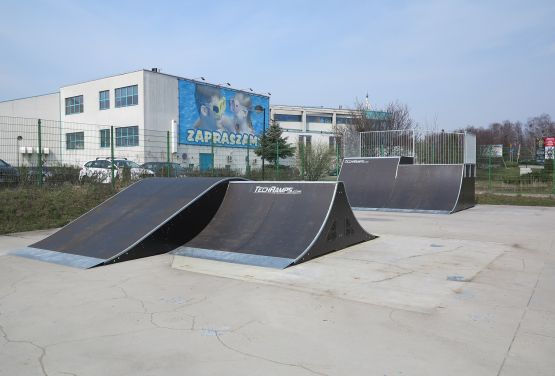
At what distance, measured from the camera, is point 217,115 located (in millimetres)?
42812

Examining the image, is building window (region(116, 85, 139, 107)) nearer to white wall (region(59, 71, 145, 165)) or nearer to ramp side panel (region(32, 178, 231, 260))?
white wall (region(59, 71, 145, 165))

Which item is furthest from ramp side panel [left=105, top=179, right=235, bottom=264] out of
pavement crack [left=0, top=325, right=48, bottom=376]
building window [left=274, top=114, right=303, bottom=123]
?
building window [left=274, top=114, right=303, bottom=123]

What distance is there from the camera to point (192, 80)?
4034 centimetres

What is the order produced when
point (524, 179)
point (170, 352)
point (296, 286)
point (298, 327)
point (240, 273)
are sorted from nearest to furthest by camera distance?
point (170, 352) < point (298, 327) < point (296, 286) < point (240, 273) < point (524, 179)

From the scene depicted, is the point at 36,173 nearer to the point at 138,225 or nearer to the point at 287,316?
the point at 138,225

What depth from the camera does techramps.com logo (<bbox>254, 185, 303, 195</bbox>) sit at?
7676 millimetres

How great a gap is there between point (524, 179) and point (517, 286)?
18.0m

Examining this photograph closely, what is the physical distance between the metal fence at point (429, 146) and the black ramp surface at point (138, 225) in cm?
1599

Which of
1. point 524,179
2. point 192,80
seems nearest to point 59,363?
point 524,179

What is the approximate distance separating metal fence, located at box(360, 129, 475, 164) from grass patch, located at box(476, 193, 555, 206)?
12.6 feet

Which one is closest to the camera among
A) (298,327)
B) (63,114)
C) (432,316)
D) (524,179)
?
(298,327)

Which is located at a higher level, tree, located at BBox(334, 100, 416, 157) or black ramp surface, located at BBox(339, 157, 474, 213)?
tree, located at BBox(334, 100, 416, 157)

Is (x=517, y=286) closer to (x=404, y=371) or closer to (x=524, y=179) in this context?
(x=404, y=371)

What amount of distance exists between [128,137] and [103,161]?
2.93 meters
